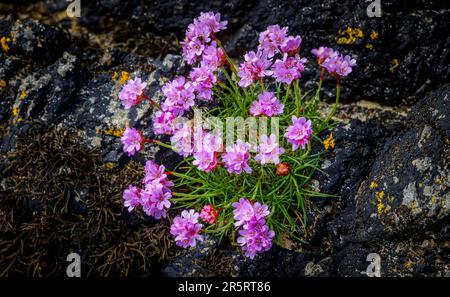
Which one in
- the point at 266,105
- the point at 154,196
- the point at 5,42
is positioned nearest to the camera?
the point at 154,196

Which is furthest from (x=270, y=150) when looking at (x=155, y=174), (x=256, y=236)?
(x=155, y=174)

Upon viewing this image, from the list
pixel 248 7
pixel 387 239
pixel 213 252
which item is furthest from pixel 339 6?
pixel 213 252

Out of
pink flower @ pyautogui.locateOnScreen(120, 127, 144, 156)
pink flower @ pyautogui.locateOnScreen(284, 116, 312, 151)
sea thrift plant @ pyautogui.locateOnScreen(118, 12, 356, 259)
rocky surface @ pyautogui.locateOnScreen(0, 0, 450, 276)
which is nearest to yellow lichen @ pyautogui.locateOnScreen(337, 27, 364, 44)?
rocky surface @ pyautogui.locateOnScreen(0, 0, 450, 276)

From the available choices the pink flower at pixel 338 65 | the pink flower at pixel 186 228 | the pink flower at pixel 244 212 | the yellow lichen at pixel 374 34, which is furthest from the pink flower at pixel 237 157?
the yellow lichen at pixel 374 34

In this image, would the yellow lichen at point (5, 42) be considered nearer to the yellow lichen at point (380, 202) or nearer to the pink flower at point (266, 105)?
the pink flower at point (266, 105)

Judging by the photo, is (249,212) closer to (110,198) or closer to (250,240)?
(250,240)

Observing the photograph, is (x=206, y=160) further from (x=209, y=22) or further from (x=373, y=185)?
(x=373, y=185)
